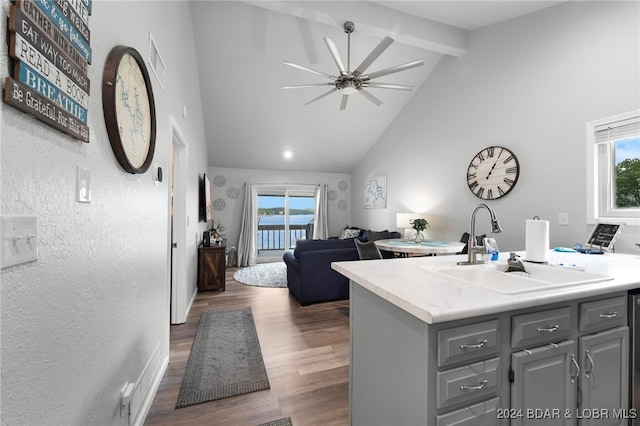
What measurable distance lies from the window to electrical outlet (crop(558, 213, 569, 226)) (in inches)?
7.2

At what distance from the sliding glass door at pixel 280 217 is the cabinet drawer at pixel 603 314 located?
6152mm

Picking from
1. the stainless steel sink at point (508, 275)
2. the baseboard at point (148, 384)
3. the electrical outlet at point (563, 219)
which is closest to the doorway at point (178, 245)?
the baseboard at point (148, 384)

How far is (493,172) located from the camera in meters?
3.46

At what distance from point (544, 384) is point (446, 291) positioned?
1.69 ft

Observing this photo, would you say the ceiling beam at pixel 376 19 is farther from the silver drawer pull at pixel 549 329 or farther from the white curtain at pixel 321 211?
the white curtain at pixel 321 211

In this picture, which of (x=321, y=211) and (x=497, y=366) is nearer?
(x=497, y=366)

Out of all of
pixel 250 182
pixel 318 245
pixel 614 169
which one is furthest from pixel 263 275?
pixel 614 169

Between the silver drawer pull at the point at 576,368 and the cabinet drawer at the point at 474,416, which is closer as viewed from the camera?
the cabinet drawer at the point at 474,416

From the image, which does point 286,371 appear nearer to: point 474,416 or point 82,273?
point 474,416

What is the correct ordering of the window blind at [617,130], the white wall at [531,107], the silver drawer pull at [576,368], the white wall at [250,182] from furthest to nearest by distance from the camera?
the white wall at [250,182] → the white wall at [531,107] → the window blind at [617,130] → the silver drawer pull at [576,368]

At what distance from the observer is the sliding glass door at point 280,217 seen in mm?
6918

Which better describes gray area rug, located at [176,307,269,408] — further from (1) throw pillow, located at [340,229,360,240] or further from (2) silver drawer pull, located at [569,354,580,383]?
(1) throw pillow, located at [340,229,360,240]

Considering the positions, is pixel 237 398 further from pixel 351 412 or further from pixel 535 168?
pixel 535 168

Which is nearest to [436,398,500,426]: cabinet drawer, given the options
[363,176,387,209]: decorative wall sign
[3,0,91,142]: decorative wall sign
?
[3,0,91,142]: decorative wall sign
